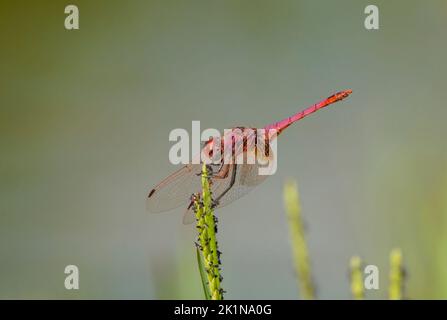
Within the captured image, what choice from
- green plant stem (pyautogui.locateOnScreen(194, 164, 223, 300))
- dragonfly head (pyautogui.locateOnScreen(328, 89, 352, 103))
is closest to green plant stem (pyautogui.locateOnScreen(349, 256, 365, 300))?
green plant stem (pyautogui.locateOnScreen(194, 164, 223, 300))

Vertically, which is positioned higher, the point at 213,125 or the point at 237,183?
the point at 213,125

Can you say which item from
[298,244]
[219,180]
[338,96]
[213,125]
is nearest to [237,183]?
[219,180]

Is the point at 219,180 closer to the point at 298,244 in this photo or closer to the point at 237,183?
the point at 237,183

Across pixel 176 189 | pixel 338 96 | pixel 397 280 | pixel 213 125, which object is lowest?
pixel 397 280

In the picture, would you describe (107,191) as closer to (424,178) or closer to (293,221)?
(424,178)

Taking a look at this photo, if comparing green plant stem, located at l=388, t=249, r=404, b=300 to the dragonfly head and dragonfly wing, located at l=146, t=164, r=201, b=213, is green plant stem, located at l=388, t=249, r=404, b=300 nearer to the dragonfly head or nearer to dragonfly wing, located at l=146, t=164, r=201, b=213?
dragonfly wing, located at l=146, t=164, r=201, b=213

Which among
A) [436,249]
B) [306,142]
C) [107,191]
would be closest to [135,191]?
[107,191]

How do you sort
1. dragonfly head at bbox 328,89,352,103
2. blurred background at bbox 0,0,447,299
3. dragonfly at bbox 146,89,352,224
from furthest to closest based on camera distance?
blurred background at bbox 0,0,447,299, dragonfly head at bbox 328,89,352,103, dragonfly at bbox 146,89,352,224
